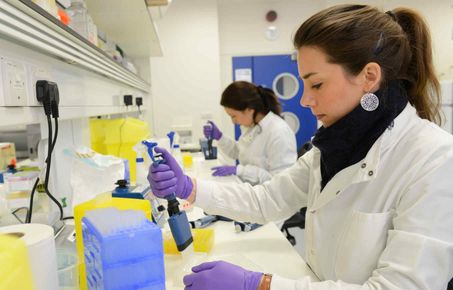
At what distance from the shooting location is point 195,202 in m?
1.26

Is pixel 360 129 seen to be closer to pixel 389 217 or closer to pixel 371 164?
pixel 371 164

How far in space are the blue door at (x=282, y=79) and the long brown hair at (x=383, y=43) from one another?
4.05 m

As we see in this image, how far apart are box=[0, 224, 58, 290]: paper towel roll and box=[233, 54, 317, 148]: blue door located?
4529 mm

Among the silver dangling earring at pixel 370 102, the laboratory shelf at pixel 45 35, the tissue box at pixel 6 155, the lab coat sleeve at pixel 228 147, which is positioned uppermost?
→ the laboratory shelf at pixel 45 35

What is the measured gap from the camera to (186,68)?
4.66 m

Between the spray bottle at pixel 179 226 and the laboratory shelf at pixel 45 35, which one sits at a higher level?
the laboratory shelf at pixel 45 35

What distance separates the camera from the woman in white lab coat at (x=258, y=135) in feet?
7.93

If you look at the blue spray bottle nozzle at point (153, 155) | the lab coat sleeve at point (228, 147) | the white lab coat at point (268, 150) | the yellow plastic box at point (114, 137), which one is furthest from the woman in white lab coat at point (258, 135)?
the blue spray bottle nozzle at point (153, 155)

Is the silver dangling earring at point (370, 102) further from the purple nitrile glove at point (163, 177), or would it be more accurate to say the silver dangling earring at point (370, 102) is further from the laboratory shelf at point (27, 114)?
the laboratory shelf at point (27, 114)

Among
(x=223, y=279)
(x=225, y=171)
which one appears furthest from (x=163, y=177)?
(x=225, y=171)

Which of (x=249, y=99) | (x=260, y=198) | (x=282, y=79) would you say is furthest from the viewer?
(x=282, y=79)

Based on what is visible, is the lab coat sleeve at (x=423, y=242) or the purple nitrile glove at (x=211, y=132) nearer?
the lab coat sleeve at (x=423, y=242)

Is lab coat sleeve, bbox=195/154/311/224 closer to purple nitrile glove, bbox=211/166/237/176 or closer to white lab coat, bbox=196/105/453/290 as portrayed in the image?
white lab coat, bbox=196/105/453/290

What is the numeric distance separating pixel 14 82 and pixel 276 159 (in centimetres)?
190
